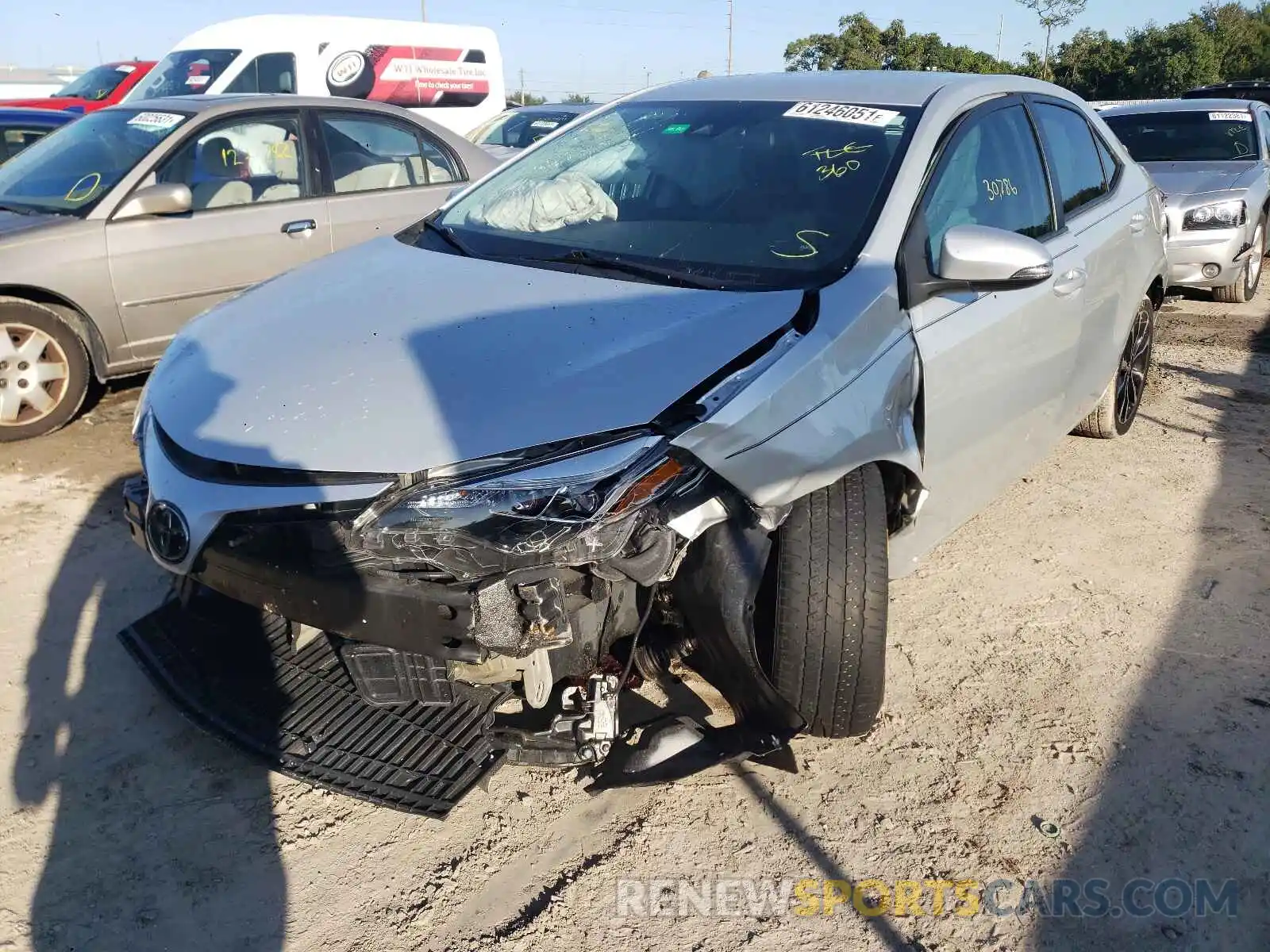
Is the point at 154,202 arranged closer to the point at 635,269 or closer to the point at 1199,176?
the point at 635,269

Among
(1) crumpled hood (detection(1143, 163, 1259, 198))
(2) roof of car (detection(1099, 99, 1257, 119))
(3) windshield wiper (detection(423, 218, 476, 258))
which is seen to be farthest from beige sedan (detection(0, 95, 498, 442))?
(2) roof of car (detection(1099, 99, 1257, 119))

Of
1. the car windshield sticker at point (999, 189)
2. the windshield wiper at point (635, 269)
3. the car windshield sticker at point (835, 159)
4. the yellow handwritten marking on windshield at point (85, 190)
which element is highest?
the car windshield sticker at point (835, 159)

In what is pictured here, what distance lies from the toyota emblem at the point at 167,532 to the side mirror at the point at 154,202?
319cm

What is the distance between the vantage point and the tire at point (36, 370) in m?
4.89

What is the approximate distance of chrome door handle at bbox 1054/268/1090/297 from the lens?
11.7 feet

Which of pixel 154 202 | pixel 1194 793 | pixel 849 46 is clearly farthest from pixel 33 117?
pixel 849 46

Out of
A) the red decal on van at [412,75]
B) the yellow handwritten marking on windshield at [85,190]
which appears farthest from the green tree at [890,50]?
the yellow handwritten marking on windshield at [85,190]

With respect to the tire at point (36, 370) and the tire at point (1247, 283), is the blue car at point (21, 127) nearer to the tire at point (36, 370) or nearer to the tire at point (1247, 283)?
the tire at point (36, 370)

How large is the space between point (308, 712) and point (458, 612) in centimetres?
74

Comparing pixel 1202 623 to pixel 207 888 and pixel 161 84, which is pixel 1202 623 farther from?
pixel 161 84

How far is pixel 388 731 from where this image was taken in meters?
2.61

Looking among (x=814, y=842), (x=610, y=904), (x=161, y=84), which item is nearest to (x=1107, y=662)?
(x=814, y=842)

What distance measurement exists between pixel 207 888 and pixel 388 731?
20.5 inches

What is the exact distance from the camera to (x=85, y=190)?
5.30 meters
